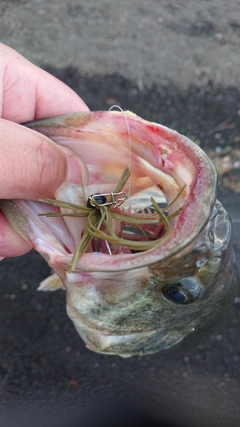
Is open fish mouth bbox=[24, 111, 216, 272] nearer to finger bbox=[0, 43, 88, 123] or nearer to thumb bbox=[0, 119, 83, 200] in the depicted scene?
thumb bbox=[0, 119, 83, 200]

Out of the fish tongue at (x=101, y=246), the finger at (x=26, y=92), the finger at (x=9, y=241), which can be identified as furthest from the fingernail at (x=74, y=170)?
the finger at (x=26, y=92)

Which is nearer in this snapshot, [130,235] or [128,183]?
[128,183]

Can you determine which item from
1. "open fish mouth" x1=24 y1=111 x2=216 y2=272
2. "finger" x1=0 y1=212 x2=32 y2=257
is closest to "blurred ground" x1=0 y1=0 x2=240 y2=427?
"finger" x1=0 y1=212 x2=32 y2=257

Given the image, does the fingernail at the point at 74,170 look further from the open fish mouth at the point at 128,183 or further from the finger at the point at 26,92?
the finger at the point at 26,92

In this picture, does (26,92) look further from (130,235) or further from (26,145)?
(130,235)

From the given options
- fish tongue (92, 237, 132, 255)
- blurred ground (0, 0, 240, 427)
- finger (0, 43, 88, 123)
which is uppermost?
finger (0, 43, 88, 123)

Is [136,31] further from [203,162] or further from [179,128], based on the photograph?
[203,162]

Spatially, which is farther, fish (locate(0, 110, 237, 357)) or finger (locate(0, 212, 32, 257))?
finger (locate(0, 212, 32, 257))

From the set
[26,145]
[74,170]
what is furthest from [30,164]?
[74,170]
